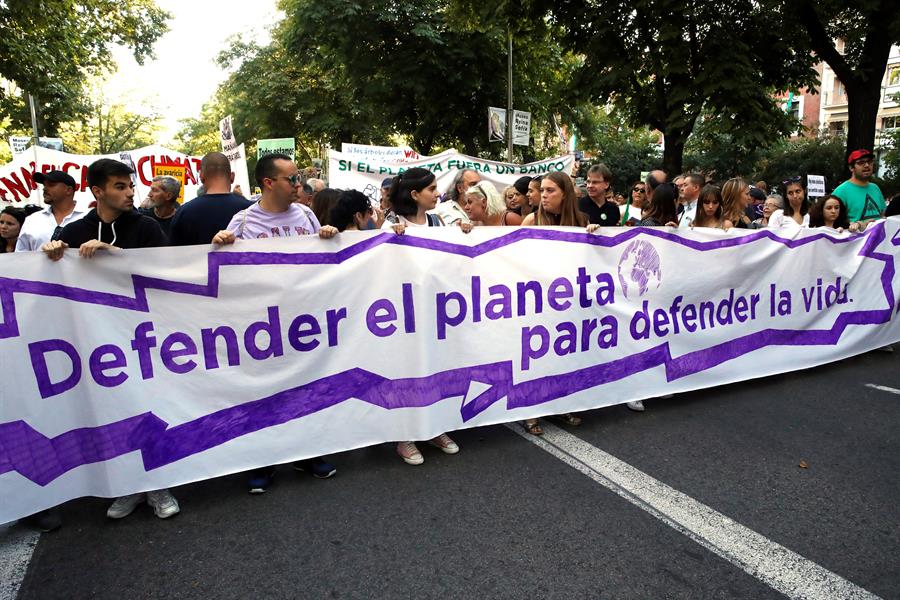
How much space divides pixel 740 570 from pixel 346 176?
28.4 ft

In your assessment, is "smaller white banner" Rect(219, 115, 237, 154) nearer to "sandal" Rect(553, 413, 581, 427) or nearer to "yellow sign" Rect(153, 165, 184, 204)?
"yellow sign" Rect(153, 165, 184, 204)

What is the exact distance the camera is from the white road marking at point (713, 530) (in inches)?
92.5

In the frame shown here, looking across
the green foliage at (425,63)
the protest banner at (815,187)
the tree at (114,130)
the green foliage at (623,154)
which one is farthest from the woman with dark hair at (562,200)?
the tree at (114,130)

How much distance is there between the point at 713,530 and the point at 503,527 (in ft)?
3.01

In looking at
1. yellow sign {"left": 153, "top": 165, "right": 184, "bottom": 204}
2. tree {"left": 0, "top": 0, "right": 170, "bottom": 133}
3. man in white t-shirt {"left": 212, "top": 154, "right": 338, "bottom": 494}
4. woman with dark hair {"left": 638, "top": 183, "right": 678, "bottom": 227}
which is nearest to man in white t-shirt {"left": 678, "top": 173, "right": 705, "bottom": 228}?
woman with dark hair {"left": 638, "top": 183, "right": 678, "bottom": 227}

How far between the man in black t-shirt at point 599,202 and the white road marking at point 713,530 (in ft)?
7.00

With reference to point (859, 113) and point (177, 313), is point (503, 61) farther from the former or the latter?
point (177, 313)

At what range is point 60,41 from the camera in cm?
1322

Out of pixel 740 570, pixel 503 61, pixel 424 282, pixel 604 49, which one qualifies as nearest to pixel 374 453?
pixel 424 282

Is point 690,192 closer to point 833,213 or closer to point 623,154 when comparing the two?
point 833,213

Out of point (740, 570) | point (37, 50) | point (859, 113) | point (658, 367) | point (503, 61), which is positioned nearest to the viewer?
point (740, 570)

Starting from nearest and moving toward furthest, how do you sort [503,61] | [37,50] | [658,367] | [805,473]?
[805,473] < [658,367] < [37,50] < [503,61]

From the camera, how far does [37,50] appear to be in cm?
1177

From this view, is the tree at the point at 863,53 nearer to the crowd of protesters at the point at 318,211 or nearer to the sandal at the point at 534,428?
the crowd of protesters at the point at 318,211
